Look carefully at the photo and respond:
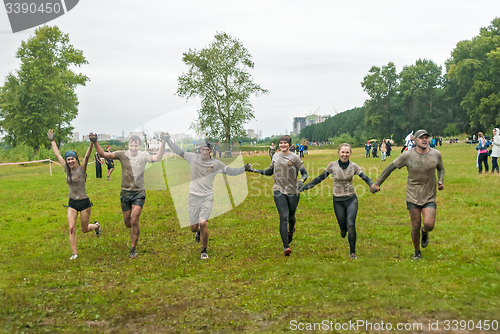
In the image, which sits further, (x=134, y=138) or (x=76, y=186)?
(x=134, y=138)

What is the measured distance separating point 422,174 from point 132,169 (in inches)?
236

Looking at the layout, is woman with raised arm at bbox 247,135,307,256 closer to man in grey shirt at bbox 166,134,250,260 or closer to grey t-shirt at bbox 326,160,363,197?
grey t-shirt at bbox 326,160,363,197

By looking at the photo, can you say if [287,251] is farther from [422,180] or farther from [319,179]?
[422,180]

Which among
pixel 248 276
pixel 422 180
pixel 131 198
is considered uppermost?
pixel 422 180

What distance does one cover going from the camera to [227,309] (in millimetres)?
6352

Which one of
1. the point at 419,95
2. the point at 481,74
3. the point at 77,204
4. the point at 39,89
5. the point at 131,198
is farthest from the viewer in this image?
A: the point at 419,95

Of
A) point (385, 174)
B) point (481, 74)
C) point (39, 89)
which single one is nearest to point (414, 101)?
point (481, 74)

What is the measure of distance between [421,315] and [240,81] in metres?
61.8

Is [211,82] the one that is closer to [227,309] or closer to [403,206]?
[403,206]

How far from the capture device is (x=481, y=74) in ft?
254

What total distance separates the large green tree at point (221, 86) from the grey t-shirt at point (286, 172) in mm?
55431

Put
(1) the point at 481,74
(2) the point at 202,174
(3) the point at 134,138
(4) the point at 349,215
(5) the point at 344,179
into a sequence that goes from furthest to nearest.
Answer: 1. (1) the point at 481,74
2. (3) the point at 134,138
3. (2) the point at 202,174
4. (5) the point at 344,179
5. (4) the point at 349,215

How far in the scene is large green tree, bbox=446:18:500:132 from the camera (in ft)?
243

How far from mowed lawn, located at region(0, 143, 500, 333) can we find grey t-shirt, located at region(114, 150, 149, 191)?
1629mm
